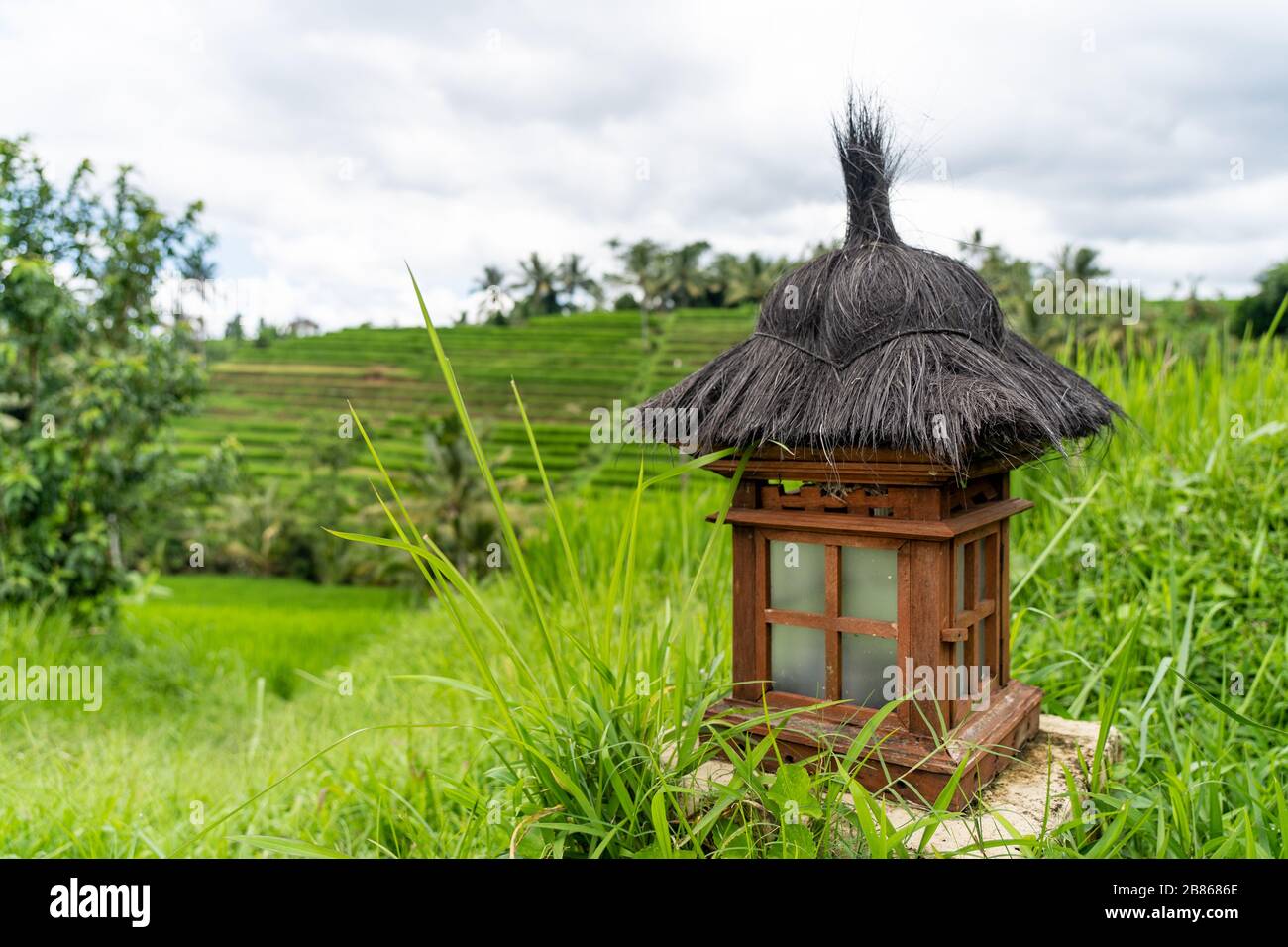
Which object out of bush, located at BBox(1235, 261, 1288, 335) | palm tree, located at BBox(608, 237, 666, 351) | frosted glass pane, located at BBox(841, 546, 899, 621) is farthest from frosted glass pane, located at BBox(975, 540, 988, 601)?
palm tree, located at BBox(608, 237, 666, 351)

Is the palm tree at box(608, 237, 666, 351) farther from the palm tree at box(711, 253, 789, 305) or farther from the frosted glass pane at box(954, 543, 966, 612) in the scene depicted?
the frosted glass pane at box(954, 543, 966, 612)

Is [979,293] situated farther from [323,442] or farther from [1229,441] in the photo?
[323,442]

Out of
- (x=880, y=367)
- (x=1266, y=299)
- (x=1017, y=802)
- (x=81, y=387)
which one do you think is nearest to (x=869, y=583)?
(x=880, y=367)

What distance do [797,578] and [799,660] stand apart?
0.21 meters

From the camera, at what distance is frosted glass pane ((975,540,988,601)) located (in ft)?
6.97

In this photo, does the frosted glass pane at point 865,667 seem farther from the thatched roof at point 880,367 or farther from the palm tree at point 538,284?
the palm tree at point 538,284

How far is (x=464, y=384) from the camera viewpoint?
1146 inches

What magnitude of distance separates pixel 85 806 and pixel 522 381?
1135 inches

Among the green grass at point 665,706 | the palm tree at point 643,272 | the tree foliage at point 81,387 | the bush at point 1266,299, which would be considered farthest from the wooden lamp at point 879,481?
the palm tree at point 643,272

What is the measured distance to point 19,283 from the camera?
21.0ft

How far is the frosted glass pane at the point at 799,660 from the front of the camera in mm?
2051

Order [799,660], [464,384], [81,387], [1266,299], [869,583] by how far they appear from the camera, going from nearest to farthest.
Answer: [869,583], [799,660], [81,387], [1266,299], [464,384]

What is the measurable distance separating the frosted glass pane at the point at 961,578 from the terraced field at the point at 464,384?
21.6m

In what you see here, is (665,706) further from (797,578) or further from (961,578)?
(961,578)
